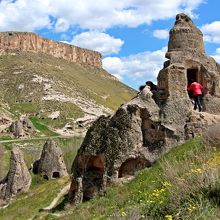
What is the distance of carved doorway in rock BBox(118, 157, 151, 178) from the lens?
60.9ft

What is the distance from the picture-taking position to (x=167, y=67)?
19047 mm

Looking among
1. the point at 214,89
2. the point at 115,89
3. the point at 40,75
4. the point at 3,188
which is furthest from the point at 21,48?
the point at 214,89

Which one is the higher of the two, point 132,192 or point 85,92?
point 85,92

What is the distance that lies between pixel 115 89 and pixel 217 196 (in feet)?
490

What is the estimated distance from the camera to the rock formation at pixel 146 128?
1842cm

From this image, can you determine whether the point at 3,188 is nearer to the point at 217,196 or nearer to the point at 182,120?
the point at 182,120

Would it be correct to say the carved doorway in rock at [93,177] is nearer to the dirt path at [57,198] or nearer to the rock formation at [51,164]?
the dirt path at [57,198]

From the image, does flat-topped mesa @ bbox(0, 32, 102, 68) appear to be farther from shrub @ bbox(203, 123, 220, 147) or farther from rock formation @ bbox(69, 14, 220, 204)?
shrub @ bbox(203, 123, 220, 147)

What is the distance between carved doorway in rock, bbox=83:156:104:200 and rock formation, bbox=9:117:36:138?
50.9 m

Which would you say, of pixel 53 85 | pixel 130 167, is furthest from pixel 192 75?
pixel 53 85

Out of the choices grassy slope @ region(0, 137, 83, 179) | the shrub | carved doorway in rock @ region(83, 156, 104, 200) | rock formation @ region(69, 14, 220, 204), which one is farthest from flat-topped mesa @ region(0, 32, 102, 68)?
the shrub

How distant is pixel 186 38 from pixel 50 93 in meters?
90.0

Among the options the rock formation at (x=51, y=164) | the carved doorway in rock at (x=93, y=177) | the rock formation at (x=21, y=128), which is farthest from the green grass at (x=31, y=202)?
the rock formation at (x=21, y=128)

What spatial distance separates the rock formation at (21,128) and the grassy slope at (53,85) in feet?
43.6
